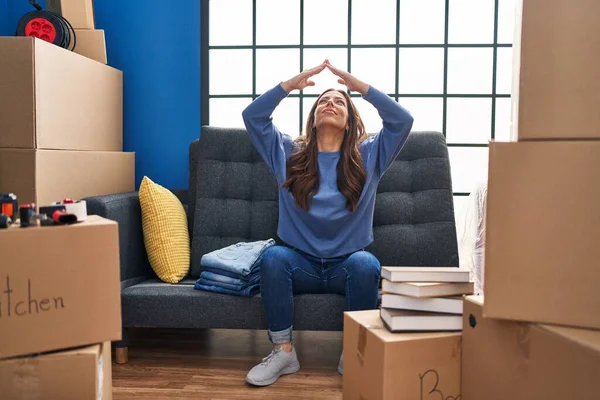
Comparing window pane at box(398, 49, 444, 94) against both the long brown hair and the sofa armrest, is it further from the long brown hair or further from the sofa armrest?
the sofa armrest

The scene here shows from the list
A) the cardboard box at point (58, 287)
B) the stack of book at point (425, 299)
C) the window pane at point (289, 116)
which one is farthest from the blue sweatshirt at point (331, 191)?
the cardboard box at point (58, 287)

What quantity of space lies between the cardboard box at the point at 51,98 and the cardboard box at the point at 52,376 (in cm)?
108

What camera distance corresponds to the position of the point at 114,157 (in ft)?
9.02

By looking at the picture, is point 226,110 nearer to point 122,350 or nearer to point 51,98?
point 51,98

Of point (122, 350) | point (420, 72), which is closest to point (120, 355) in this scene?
point (122, 350)

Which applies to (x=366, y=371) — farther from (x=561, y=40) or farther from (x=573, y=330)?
(x=561, y=40)

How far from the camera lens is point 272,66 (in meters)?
3.07

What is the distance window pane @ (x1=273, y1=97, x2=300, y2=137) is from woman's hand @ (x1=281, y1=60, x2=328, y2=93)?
84 centimetres

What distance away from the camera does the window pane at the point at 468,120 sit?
3000 mm

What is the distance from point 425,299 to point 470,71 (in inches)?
71.5

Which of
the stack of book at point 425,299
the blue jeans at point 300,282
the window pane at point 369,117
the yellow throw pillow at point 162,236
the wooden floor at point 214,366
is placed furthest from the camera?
the window pane at point 369,117

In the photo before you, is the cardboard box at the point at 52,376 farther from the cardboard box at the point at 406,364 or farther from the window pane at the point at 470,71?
the window pane at the point at 470,71

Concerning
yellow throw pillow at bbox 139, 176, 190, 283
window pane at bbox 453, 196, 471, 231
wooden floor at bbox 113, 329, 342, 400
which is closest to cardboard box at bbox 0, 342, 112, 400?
wooden floor at bbox 113, 329, 342, 400

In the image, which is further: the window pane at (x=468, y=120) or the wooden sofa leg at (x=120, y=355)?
the window pane at (x=468, y=120)
